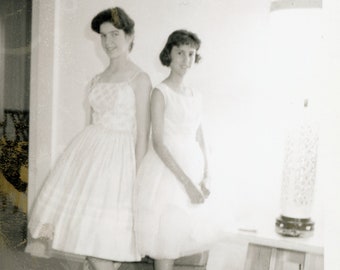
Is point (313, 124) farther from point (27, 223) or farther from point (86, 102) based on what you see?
point (27, 223)

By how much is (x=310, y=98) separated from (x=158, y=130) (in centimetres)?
39

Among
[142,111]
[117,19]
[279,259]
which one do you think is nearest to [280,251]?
[279,259]

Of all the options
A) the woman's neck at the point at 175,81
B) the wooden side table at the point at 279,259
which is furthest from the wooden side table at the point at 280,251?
the woman's neck at the point at 175,81

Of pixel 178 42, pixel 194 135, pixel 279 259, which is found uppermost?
pixel 178 42

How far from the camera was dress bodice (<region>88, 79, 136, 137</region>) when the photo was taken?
1.21 m

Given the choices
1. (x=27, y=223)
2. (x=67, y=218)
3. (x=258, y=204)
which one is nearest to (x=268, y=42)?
(x=258, y=204)

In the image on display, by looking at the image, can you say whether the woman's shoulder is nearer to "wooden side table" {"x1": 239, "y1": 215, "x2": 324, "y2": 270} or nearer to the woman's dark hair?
the woman's dark hair

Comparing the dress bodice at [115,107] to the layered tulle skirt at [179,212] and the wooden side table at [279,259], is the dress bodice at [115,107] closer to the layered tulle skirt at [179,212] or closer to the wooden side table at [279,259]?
the layered tulle skirt at [179,212]

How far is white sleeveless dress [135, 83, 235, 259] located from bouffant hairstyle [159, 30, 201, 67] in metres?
0.08

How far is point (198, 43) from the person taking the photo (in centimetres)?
117

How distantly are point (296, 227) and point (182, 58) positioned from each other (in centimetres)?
52

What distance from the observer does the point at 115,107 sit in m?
1.22

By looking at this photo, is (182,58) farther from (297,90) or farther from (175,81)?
(297,90)

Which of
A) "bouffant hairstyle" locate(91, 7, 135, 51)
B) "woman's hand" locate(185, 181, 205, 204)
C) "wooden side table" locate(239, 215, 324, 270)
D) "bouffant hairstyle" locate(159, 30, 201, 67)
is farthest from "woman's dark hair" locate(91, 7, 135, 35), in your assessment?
"wooden side table" locate(239, 215, 324, 270)
